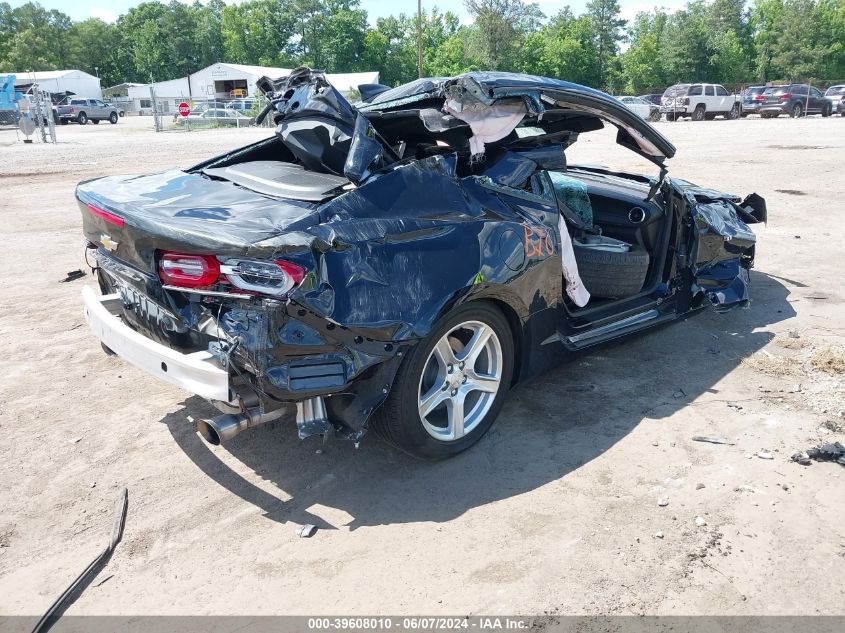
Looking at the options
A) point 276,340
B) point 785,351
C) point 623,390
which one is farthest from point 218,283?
point 785,351

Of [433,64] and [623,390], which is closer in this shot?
[623,390]

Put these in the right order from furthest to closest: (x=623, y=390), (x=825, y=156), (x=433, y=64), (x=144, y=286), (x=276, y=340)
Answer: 1. (x=433, y=64)
2. (x=825, y=156)
3. (x=623, y=390)
4. (x=144, y=286)
5. (x=276, y=340)

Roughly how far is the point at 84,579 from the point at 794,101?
40104 mm

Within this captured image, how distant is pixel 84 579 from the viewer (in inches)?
105

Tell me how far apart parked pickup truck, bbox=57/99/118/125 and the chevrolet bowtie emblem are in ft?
154

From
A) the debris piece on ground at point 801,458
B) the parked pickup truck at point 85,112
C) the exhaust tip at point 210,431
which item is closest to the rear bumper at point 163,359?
the exhaust tip at point 210,431

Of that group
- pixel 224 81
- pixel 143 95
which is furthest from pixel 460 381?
pixel 143 95

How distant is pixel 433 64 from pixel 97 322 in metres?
77.6

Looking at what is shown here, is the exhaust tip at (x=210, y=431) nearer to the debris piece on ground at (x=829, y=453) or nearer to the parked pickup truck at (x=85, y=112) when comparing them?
the debris piece on ground at (x=829, y=453)

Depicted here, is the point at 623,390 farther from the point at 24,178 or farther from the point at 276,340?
the point at 24,178

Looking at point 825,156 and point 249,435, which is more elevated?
point 825,156

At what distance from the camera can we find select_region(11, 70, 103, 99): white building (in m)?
66.2

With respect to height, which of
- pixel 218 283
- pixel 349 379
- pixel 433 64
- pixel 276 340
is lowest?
pixel 349 379

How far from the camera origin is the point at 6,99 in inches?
1436
